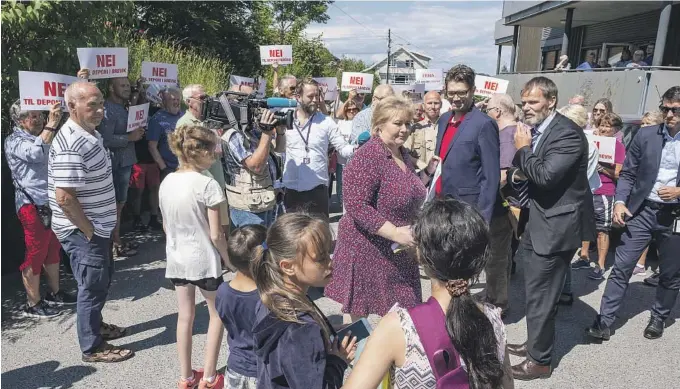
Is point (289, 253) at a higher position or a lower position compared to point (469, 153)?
lower

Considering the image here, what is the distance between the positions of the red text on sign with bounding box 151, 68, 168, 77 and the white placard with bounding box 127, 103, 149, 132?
95 centimetres

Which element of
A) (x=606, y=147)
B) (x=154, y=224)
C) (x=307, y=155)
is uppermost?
(x=606, y=147)

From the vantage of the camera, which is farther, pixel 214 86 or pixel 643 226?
pixel 214 86

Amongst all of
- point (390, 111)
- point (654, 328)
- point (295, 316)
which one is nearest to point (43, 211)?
point (390, 111)

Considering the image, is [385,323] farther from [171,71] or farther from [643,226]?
[171,71]

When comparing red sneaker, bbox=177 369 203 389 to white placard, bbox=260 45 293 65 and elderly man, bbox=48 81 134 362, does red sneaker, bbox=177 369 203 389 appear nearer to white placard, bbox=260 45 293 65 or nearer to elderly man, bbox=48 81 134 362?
elderly man, bbox=48 81 134 362

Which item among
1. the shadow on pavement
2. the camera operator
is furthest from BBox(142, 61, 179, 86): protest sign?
the shadow on pavement

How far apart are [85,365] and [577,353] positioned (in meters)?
3.69


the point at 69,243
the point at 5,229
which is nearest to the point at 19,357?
the point at 69,243

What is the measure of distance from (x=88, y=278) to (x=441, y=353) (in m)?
2.84

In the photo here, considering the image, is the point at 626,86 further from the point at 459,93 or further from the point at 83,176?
the point at 83,176

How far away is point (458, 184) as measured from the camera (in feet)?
11.8

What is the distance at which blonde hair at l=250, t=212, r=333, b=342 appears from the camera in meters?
1.80

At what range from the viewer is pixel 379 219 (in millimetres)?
2699
